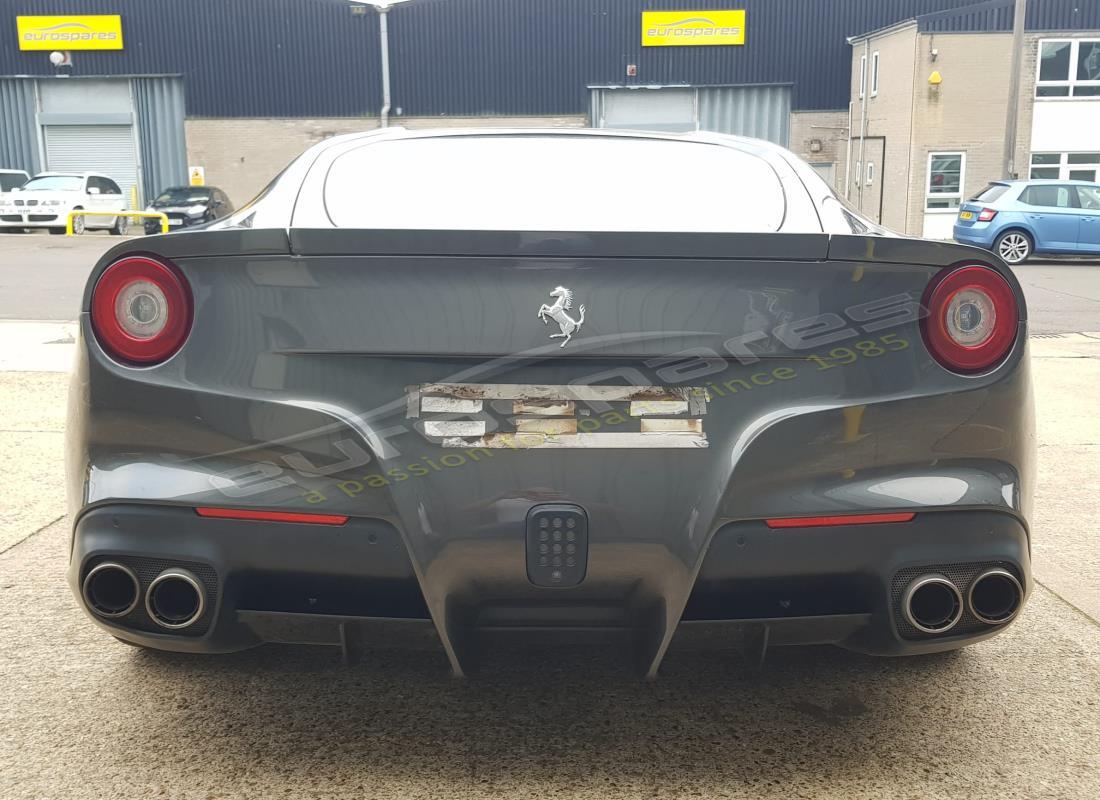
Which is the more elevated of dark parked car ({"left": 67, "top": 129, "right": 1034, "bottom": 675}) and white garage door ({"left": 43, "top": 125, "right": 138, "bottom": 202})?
white garage door ({"left": 43, "top": 125, "right": 138, "bottom": 202})

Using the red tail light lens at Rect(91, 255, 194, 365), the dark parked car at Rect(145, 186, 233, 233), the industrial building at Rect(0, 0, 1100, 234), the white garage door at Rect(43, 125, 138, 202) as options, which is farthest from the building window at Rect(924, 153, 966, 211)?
the red tail light lens at Rect(91, 255, 194, 365)

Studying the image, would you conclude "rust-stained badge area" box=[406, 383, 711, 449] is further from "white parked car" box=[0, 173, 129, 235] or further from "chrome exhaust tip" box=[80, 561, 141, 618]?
"white parked car" box=[0, 173, 129, 235]

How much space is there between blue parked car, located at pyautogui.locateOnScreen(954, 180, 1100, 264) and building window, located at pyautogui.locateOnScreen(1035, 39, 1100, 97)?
12235 mm

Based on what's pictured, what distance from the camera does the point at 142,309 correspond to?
2.32 meters

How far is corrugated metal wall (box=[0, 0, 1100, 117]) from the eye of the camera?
3672 cm

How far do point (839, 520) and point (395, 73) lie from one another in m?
37.1

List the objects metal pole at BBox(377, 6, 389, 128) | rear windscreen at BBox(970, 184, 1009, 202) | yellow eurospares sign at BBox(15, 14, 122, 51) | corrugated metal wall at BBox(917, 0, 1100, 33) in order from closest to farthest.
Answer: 1. rear windscreen at BBox(970, 184, 1009, 202)
2. corrugated metal wall at BBox(917, 0, 1100, 33)
3. metal pole at BBox(377, 6, 389, 128)
4. yellow eurospares sign at BBox(15, 14, 122, 51)

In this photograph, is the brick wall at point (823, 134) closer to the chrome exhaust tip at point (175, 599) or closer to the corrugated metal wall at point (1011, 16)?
the corrugated metal wall at point (1011, 16)

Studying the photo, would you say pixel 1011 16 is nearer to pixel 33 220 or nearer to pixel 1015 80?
pixel 1015 80

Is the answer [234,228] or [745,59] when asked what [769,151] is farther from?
[745,59]

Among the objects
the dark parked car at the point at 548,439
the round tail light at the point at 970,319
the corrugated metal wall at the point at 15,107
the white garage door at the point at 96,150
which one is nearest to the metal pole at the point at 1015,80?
the round tail light at the point at 970,319

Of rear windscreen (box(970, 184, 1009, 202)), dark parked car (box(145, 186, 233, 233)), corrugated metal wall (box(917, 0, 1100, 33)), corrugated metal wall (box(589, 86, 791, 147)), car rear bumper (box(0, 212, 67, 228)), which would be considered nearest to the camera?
rear windscreen (box(970, 184, 1009, 202))

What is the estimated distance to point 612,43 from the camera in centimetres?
3700

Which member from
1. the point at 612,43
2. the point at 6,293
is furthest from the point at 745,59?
the point at 6,293
